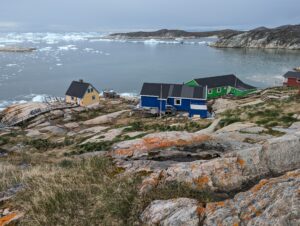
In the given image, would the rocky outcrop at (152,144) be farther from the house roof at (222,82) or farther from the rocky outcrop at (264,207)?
the house roof at (222,82)

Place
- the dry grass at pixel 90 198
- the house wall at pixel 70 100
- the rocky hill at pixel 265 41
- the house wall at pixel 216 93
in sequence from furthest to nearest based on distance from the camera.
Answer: the rocky hill at pixel 265 41, the house wall at pixel 216 93, the house wall at pixel 70 100, the dry grass at pixel 90 198

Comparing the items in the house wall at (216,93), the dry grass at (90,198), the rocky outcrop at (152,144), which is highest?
the dry grass at (90,198)

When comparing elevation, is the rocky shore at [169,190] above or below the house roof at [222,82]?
above

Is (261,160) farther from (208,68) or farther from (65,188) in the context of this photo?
(208,68)

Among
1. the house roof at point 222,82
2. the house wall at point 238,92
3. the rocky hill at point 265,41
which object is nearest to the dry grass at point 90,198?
the house roof at point 222,82

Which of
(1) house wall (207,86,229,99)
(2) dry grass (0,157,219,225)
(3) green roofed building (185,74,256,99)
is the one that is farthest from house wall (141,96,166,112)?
(2) dry grass (0,157,219,225)

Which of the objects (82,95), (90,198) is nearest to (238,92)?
(82,95)

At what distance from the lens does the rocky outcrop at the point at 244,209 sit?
3.65 m

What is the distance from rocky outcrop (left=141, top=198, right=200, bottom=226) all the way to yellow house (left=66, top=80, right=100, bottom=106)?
1723 inches

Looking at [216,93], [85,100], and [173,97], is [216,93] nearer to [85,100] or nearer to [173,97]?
[173,97]

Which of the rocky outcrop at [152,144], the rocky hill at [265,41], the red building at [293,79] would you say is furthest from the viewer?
the rocky hill at [265,41]

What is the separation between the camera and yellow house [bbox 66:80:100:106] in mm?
46906

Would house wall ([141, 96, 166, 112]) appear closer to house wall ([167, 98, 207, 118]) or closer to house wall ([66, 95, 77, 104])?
house wall ([167, 98, 207, 118])

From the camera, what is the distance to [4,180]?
7.07 metres
